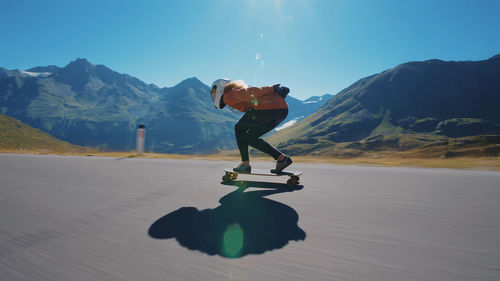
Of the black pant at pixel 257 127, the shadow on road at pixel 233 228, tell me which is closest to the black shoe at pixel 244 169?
the black pant at pixel 257 127

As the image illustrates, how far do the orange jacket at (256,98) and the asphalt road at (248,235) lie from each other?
1910 millimetres

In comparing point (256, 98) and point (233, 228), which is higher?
point (256, 98)

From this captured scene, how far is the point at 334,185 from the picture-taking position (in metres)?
4.48

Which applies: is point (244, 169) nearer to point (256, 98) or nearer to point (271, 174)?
point (271, 174)

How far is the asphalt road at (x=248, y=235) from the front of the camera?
5.21 feet

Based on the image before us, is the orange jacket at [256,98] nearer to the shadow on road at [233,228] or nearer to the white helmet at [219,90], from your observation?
the white helmet at [219,90]

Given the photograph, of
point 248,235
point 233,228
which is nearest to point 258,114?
point 233,228

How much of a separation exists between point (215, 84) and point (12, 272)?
446cm

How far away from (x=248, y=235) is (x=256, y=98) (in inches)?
128

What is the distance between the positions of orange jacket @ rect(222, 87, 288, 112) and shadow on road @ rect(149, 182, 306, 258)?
7.63 ft

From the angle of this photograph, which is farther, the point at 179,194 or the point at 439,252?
the point at 179,194

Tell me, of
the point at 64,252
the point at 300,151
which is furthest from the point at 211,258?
the point at 300,151

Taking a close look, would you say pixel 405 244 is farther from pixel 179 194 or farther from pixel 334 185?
pixel 179 194

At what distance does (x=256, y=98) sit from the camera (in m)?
4.94
